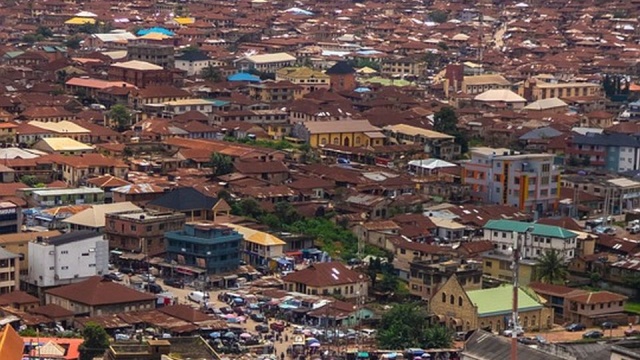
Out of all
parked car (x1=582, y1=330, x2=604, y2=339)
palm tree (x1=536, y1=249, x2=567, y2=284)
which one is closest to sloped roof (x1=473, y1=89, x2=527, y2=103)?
palm tree (x1=536, y1=249, x2=567, y2=284)

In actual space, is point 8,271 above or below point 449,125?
above

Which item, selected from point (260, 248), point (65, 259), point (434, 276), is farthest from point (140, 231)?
point (434, 276)

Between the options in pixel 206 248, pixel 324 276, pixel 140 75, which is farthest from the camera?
pixel 140 75

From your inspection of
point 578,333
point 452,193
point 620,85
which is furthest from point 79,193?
point 620,85

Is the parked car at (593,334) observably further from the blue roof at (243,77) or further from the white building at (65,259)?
the blue roof at (243,77)

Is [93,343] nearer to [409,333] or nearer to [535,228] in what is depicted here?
[409,333]

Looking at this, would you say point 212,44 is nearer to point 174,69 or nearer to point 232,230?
point 174,69

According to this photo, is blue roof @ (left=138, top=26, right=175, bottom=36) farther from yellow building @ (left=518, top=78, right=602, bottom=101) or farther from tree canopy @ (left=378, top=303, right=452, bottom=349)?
tree canopy @ (left=378, top=303, right=452, bottom=349)
